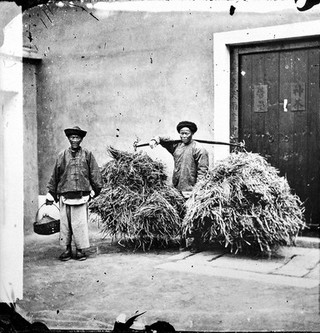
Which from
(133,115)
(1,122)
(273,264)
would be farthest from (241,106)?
(1,122)

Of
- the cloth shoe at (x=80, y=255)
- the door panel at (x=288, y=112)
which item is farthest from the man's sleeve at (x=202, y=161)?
the cloth shoe at (x=80, y=255)

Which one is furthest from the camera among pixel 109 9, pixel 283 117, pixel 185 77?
pixel 109 9

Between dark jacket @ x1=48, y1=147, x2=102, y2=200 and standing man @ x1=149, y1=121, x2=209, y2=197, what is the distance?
447 millimetres

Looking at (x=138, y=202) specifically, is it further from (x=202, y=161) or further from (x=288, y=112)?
(x=288, y=112)

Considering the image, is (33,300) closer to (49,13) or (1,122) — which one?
(1,122)

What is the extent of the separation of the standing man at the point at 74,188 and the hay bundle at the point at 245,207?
1.92 feet

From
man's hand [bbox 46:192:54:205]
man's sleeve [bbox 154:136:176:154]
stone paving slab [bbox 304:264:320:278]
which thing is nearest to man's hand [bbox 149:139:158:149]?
man's sleeve [bbox 154:136:176:154]

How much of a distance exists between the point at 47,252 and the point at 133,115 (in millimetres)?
911

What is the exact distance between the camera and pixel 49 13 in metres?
2.57

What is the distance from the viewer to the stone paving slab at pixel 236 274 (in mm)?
2072

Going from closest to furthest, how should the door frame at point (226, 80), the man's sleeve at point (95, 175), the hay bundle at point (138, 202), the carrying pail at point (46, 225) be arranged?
the door frame at point (226, 80) < the hay bundle at point (138, 202) < the man's sleeve at point (95, 175) < the carrying pail at point (46, 225)

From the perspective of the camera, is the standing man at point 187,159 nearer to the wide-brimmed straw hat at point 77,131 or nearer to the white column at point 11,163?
the wide-brimmed straw hat at point 77,131

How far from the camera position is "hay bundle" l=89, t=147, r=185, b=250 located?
2.36 m

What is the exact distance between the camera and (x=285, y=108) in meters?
2.04
